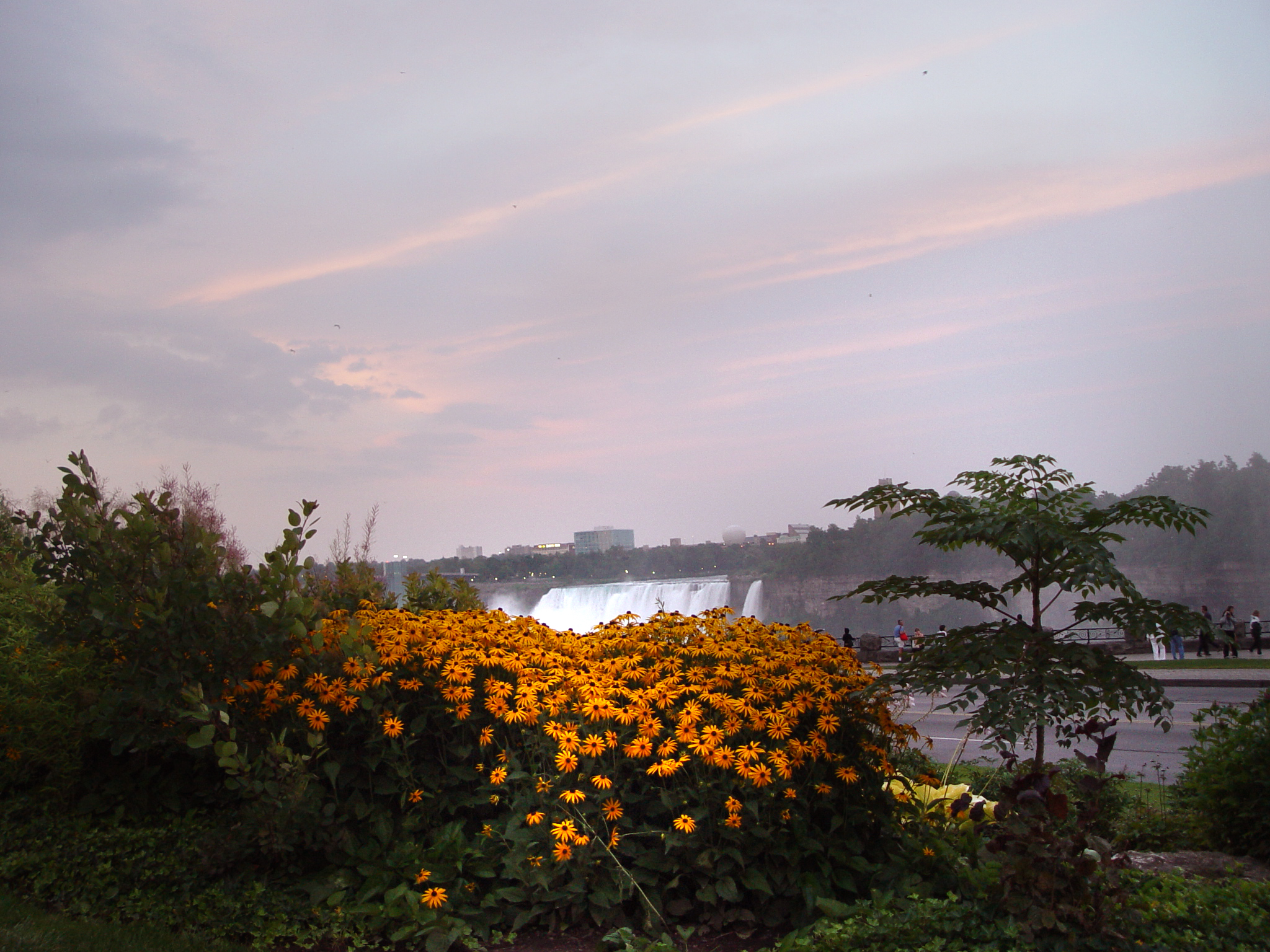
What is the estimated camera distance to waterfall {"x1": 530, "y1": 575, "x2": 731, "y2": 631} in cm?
3878

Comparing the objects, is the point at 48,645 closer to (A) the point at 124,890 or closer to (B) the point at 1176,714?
(A) the point at 124,890

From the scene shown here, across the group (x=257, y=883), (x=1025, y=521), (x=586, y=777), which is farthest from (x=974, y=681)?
(x=257, y=883)

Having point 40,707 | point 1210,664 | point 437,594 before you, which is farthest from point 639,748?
point 1210,664

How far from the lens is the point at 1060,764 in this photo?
25.2ft

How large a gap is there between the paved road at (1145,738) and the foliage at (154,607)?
5.92 metres

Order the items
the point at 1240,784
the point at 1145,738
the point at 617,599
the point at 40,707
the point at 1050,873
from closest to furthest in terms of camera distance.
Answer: the point at 1050,873
the point at 1240,784
the point at 40,707
the point at 1145,738
the point at 617,599

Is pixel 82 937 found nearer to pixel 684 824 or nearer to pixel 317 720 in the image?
pixel 317 720

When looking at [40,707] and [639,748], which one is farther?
[40,707]

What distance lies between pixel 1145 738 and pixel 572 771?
11525 mm

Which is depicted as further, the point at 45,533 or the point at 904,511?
the point at 45,533

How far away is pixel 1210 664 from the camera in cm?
2083

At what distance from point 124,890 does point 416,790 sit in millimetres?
1637

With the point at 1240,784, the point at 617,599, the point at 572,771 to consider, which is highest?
the point at 572,771

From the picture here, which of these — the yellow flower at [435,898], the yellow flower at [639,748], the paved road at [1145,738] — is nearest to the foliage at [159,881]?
the yellow flower at [435,898]
